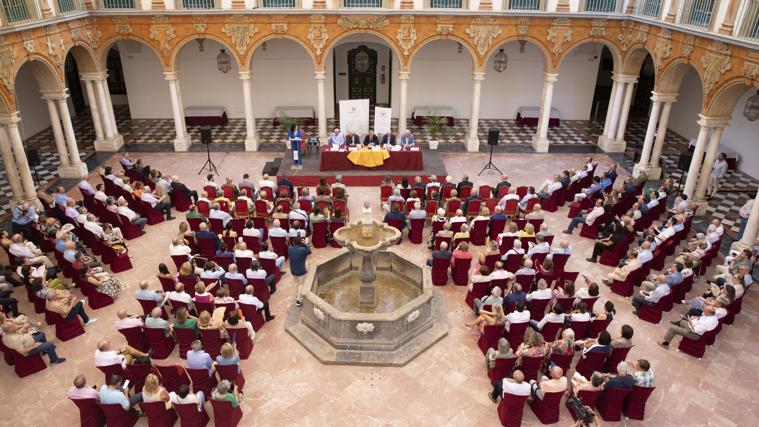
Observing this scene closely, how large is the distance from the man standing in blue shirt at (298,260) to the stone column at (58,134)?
36.0 ft

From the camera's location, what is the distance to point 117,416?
7902 millimetres

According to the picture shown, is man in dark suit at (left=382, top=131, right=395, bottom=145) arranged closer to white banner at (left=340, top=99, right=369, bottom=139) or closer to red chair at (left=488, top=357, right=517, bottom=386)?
white banner at (left=340, top=99, right=369, bottom=139)

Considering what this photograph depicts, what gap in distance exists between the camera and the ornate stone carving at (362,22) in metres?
18.7

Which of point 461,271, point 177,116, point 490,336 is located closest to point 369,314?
point 490,336

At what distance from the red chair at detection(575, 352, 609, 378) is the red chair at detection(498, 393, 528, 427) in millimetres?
1605

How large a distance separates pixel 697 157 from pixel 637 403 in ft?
32.1

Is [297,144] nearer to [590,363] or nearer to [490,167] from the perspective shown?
[490,167]

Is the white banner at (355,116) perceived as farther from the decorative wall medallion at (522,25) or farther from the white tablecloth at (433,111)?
the decorative wall medallion at (522,25)

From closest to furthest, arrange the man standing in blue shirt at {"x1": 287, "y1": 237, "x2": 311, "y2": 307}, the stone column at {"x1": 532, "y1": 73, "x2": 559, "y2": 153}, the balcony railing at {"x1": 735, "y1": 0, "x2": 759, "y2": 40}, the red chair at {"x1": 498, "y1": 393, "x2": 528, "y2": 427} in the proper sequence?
the red chair at {"x1": 498, "y1": 393, "x2": 528, "y2": 427}, the man standing in blue shirt at {"x1": 287, "y1": 237, "x2": 311, "y2": 307}, the balcony railing at {"x1": 735, "y1": 0, "x2": 759, "y2": 40}, the stone column at {"x1": 532, "y1": 73, "x2": 559, "y2": 153}

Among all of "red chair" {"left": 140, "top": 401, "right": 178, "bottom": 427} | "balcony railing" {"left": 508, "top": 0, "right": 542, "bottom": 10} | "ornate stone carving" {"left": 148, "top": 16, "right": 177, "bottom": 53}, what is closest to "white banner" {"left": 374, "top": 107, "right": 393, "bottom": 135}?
"balcony railing" {"left": 508, "top": 0, "right": 542, "bottom": 10}

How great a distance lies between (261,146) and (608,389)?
1634 centimetres

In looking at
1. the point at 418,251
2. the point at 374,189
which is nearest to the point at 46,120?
the point at 374,189

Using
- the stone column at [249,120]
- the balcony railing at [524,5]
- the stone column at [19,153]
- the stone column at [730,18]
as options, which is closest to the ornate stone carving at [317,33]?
the stone column at [249,120]

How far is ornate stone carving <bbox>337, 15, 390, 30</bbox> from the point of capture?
61.2ft
